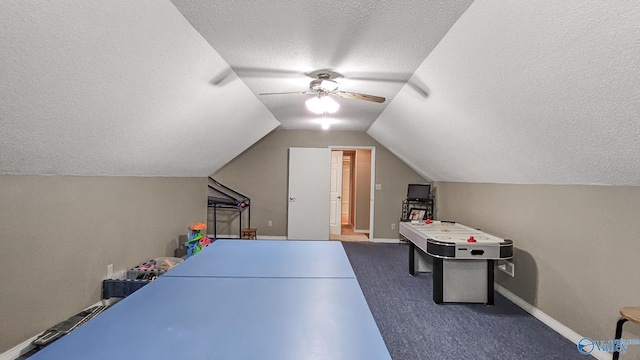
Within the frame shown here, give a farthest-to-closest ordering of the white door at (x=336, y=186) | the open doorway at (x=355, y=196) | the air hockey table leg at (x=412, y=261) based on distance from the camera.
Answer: the white door at (x=336, y=186), the open doorway at (x=355, y=196), the air hockey table leg at (x=412, y=261)

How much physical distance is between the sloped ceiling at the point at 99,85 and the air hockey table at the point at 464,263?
2.60 m

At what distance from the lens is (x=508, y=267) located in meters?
3.39

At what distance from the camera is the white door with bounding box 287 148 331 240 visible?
6.10 metres

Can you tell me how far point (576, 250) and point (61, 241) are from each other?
411cm

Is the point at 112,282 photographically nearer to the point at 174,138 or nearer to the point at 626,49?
the point at 174,138

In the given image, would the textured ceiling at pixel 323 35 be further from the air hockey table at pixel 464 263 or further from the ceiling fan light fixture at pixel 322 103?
the air hockey table at pixel 464 263

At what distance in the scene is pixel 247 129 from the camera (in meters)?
4.49

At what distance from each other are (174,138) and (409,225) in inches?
117

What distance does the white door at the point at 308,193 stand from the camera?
6.10m

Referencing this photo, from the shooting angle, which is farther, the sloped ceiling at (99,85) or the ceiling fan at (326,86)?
the ceiling fan at (326,86)

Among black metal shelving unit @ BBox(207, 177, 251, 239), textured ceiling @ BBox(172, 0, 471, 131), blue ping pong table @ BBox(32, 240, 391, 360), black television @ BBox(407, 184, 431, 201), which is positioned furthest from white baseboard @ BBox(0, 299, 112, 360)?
black television @ BBox(407, 184, 431, 201)

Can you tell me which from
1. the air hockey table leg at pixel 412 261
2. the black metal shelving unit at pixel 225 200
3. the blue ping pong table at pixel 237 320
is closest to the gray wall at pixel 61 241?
the blue ping pong table at pixel 237 320

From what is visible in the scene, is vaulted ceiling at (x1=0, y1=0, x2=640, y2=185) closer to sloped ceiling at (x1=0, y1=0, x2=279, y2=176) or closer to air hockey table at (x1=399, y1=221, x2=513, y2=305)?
sloped ceiling at (x1=0, y1=0, x2=279, y2=176)

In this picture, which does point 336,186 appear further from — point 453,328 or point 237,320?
point 237,320
